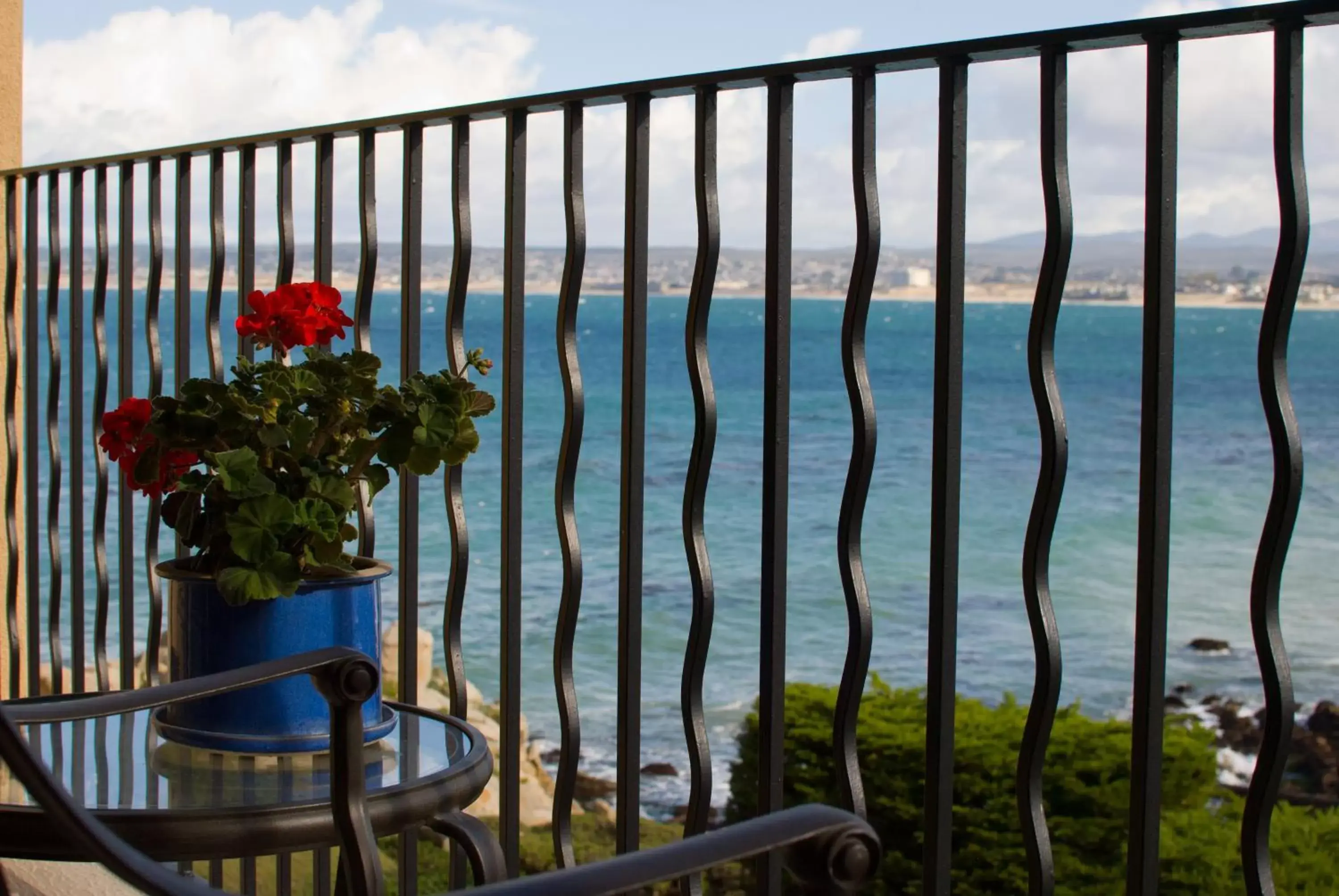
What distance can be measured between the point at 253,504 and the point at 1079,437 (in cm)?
2361

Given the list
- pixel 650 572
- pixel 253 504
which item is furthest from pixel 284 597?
pixel 650 572

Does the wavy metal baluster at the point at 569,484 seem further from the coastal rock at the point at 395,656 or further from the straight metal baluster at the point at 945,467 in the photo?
the coastal rock at the point at 395,656

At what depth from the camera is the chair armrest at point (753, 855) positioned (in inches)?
30.2

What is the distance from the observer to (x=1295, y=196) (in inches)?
48.5

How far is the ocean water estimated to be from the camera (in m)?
16.8

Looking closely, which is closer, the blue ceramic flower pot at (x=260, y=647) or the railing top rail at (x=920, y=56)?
the railing top rail at (x=920, y=56)

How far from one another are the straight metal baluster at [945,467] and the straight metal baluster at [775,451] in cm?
18

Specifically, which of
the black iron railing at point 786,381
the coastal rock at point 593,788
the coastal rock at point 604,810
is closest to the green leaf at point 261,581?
the black iron railing at point 786,381

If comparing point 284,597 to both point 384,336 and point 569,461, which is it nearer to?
point 569,461

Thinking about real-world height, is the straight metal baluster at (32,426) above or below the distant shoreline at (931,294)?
below

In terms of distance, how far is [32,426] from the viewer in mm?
3221

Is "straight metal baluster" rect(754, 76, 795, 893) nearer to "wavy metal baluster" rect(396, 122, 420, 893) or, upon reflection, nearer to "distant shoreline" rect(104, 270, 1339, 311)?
"wavy metal baluster" rect(396, 122, 420, 893)

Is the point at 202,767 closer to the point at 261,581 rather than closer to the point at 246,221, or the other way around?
the point at 261,581

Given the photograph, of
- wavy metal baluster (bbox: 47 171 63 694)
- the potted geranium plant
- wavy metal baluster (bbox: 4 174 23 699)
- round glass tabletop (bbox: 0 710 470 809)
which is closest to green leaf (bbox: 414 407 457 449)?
the potted geranium plant
